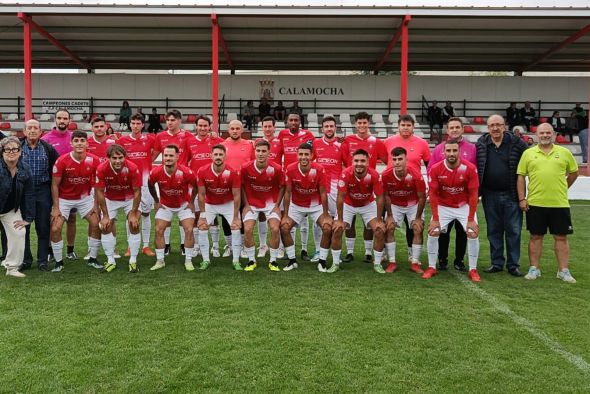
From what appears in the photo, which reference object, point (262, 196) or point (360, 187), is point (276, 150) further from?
point (360, 187)

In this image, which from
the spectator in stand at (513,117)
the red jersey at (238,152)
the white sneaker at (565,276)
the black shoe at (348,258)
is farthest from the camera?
the spectator in stand at (513,117)

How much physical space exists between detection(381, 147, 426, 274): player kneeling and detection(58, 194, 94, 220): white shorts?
349 centimetres

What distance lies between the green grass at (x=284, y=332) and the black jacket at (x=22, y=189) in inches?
28.7

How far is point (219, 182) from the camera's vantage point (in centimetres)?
614

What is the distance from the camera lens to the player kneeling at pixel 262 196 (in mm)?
6105

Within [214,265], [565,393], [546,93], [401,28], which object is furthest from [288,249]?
[546,93]

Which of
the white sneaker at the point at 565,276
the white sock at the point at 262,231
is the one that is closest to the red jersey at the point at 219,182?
the white sock at the point at 262,231

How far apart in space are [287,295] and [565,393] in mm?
2592

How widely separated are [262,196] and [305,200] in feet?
1.77

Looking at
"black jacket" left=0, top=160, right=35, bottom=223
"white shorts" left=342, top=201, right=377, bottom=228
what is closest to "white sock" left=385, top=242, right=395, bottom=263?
"white shorts" left=342, top=201, right=377, bottom=228

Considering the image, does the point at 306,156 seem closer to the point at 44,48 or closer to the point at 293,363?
the point at 293,363

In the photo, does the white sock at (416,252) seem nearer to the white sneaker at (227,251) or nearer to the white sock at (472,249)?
the white sock at (472,249)

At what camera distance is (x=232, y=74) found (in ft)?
69.1

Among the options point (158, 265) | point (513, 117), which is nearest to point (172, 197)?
point (158, 265)
